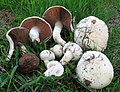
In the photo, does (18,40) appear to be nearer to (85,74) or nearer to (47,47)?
(47,47)

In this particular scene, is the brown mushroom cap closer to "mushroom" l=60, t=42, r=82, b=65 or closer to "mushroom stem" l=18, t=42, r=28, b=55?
"mushroom stem" l=18, t=42, r=28, b=55

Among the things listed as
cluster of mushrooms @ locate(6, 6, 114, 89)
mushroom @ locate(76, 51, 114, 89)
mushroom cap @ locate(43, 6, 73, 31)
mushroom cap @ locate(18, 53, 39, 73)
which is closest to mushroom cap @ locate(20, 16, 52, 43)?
cluster of mushrooms @ locate(6, 6, 114, 89)

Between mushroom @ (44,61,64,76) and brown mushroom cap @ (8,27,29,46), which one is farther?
brown mushroom cap @ (8,27,29,46)

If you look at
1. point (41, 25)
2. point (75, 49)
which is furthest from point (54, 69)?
point (41, 25)

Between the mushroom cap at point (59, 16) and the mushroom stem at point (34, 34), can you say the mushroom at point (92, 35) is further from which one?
the mushroom stem at point (34, 34)

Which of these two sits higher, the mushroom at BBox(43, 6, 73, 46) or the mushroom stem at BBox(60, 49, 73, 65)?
the mushroom at BBox(43, 6, 73, 46)

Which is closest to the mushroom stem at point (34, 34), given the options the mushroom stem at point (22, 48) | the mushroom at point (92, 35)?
the mushroom stem at point (22, 48)

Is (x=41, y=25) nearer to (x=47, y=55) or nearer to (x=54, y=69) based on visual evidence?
(x=47, y=55)
